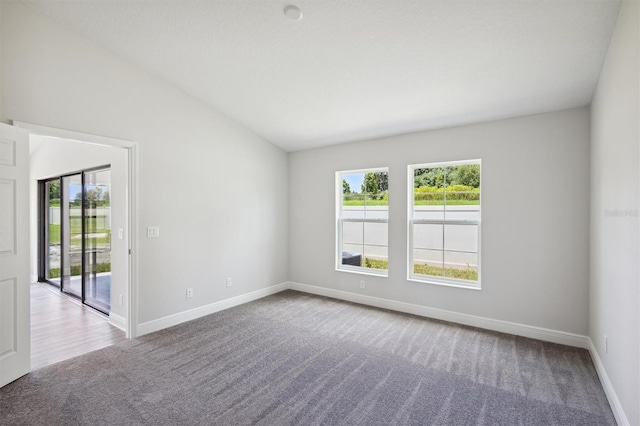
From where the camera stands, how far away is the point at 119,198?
3.87 metres

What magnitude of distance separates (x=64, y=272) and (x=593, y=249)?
7460 millimetres

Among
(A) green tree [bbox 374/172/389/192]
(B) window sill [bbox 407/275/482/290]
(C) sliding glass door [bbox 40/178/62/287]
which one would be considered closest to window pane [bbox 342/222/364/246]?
(A) green tree [bbox 374/172/389/192]

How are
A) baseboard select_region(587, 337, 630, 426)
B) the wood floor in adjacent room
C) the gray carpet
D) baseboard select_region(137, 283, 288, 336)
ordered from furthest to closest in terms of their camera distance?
baseboard select_region(137, 283, 288, 336) → the wood floor in adjacent room → the gray carpet → baseboard select_region(587, 337, 630, 426)

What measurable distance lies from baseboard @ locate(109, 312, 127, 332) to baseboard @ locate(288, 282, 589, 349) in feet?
8.96

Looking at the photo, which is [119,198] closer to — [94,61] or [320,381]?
[94,61]

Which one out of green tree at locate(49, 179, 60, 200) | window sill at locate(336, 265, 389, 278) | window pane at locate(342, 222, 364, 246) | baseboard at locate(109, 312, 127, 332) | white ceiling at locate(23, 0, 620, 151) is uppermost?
white ceiling at locate(23, 0, 620, 151)

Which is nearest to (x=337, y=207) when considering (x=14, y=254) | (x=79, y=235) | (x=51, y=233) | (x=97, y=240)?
(x=97, y=240)

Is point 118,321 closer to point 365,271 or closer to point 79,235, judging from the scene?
point 79,235

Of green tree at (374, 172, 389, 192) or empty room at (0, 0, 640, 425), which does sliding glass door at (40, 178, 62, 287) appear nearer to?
empty room at (0, 0, 640, 425)

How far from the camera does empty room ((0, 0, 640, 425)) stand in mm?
2219

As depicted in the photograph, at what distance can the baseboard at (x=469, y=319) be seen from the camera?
3245 millimetres

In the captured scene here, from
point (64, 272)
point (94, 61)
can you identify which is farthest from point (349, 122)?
point (64, 272)

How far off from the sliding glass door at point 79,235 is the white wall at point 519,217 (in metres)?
3.96

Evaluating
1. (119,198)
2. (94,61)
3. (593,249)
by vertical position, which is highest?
(94,61)
